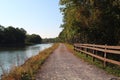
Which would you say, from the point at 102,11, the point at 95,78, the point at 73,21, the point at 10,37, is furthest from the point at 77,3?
the point at 10,37

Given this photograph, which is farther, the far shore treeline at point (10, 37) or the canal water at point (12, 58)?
the far shore treeline at point (10, 37)

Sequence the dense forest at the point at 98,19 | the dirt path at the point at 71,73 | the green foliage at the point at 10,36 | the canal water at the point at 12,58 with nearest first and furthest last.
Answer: the dirt path at the point at 71,73 < the canal water at the point at 12,58 < the dense forest at the point at 98,19 < the green foliage at the point at 10,36

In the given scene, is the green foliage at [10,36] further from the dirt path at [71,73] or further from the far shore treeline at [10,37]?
the dirt path at [71,73]

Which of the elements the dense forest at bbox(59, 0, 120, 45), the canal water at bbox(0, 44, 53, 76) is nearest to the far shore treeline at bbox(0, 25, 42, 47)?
the canal water at bbox(0, 44, 53, 76)

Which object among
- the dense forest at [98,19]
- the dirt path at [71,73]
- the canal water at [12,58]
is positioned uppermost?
→ the dense forest at [98,19]

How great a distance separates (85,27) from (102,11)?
369 centimetres

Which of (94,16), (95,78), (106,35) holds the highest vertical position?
(94,16)

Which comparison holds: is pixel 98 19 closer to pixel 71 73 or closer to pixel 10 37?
pixel 71 73

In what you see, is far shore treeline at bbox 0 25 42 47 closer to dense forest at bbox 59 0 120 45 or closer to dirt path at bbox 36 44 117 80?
dense forest at bbox 59 0 120 45

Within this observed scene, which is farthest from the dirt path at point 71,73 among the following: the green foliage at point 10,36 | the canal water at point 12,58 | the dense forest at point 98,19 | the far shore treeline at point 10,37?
the green foliage at point 10,36

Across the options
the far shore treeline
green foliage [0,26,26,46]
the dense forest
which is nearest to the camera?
the dense forest

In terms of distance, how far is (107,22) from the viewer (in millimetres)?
25156

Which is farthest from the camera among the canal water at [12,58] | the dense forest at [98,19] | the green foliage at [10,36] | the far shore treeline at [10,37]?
the green foliage at [10,36]

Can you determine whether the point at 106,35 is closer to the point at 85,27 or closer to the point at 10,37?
the point at 85,27
